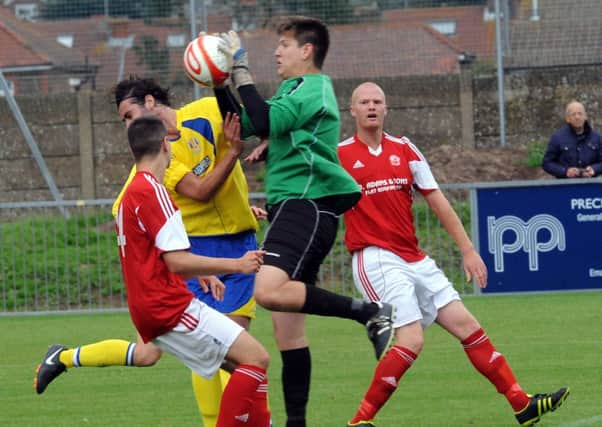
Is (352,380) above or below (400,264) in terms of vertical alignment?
below

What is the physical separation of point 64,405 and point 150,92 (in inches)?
100

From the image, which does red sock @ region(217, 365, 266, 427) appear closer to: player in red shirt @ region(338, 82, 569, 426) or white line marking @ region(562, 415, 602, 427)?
player in red shirt @ region(338, 82, 569, 426)

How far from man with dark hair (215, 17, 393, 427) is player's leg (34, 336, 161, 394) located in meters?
0.80

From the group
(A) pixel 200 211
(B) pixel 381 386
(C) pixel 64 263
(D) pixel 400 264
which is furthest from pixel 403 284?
(C) pixel 64 263

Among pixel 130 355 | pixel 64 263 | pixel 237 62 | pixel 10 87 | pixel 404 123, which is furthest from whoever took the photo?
pixel 10 87

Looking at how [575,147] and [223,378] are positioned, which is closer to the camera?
[223,378]

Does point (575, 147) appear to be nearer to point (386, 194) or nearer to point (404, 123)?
point (404, 123)

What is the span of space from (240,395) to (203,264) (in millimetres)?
683

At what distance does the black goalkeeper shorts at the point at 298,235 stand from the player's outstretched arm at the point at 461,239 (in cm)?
125

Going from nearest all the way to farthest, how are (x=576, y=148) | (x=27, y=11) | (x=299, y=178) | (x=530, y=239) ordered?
(x=299, y=178) → (x=530, y=239) → (x=576, y=148) → (x=27, y=11)

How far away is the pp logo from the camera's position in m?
14.5

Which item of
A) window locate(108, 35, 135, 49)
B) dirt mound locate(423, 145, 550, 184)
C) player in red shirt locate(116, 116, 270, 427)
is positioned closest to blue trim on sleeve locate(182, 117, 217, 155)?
player in red shirt locate(116, 116, 270, 427)

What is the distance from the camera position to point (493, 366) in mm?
7590

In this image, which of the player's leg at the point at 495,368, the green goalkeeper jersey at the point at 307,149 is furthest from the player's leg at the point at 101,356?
the player's leg at the point at 495,368
